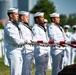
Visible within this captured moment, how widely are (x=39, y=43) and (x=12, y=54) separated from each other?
1.18 meters

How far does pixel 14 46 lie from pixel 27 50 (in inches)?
31.5

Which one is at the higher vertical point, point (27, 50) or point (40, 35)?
point (40, 35)

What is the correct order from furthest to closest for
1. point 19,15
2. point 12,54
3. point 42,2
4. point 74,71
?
point 42,2, point 19,15, point 12,54, point 74,71

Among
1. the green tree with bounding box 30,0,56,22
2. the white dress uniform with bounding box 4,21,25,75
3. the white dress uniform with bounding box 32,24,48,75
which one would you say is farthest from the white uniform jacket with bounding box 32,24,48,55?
the green tree with bounding box 30,0,56,22

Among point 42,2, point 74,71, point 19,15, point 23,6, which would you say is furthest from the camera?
point 23,6

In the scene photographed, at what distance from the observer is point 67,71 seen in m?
7.64

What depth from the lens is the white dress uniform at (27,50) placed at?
35.9 ft

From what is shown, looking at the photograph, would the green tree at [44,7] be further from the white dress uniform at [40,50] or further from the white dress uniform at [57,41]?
the white dress uniform at [40,50]

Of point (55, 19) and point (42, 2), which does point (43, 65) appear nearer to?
point (55, 19)

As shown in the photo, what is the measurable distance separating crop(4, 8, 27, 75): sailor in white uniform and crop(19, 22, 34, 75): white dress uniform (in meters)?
0.60

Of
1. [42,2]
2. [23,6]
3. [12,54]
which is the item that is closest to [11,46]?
[12,54]

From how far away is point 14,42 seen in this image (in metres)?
10.2

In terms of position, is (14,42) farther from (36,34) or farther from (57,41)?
(57,41)

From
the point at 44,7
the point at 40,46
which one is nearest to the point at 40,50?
the point at 40,46
